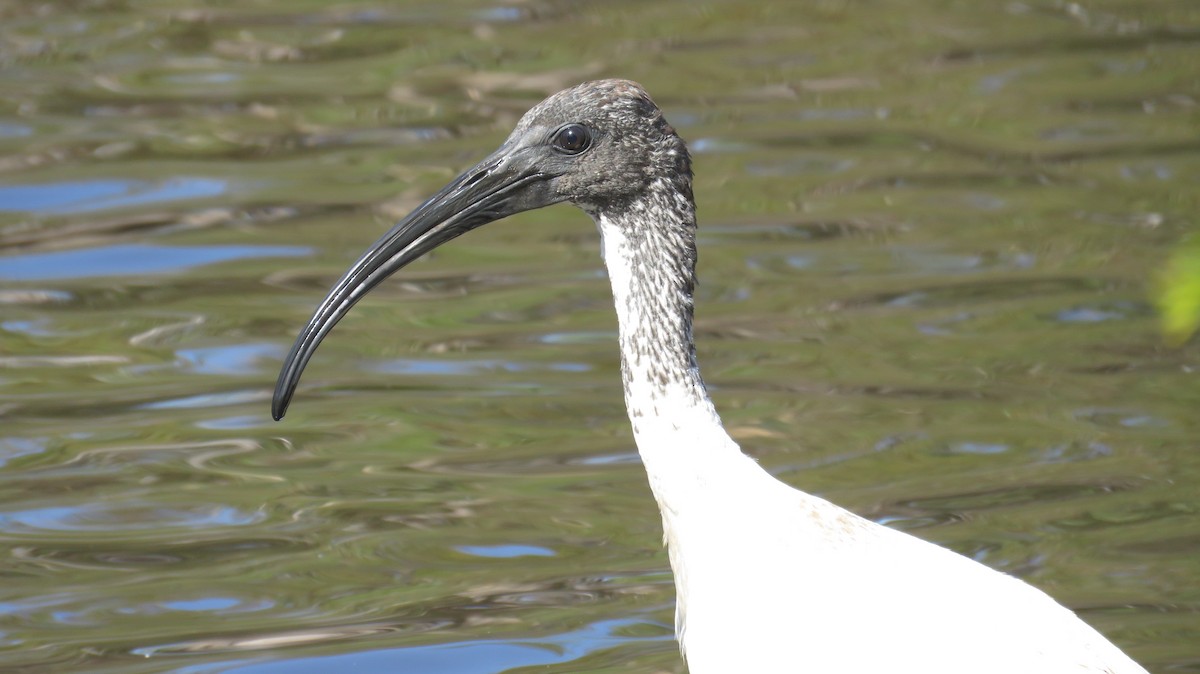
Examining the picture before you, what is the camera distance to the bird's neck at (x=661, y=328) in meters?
5.08

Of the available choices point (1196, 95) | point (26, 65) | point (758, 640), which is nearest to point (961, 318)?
point (1196, 95)

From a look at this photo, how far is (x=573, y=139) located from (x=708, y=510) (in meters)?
1.05

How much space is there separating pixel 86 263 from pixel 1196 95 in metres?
6.92

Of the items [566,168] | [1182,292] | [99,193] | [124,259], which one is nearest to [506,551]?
[566,168]

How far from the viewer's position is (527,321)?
30.7ft

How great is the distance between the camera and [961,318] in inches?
365

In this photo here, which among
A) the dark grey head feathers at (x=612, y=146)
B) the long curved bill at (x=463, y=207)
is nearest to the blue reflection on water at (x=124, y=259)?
the long curved bill at (x=463, y=207)

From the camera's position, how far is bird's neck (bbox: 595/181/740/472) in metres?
5.08

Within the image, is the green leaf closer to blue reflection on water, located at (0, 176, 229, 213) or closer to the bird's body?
the bird's body

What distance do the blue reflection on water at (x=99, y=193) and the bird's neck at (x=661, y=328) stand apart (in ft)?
20.8

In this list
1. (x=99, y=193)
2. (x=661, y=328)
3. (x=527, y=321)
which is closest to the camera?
(x=661, y=328)

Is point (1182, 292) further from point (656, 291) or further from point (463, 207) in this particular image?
point (463, 207)

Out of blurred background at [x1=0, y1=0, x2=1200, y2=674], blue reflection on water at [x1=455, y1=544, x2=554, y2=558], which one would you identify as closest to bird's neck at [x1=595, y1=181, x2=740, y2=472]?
blurred background at [x1=0, y1=0, x2=1200, y2=674]

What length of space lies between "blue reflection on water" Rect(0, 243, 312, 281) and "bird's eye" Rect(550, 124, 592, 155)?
5216mm
